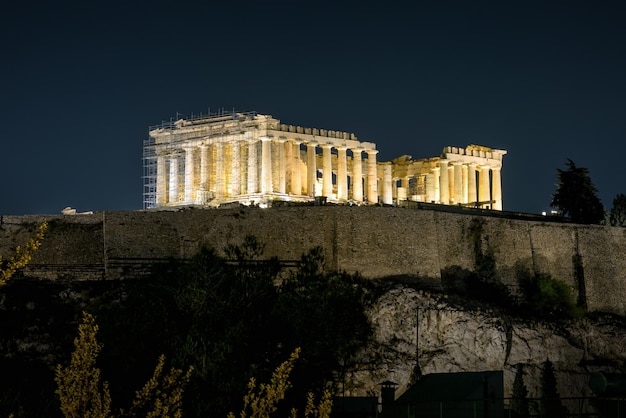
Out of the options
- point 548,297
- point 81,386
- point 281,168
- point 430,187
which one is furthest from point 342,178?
point 81,386

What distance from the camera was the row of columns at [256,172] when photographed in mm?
58250

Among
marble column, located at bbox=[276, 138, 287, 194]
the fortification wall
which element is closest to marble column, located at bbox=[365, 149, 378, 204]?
marble column, located at bbox=[276, 138, 287, 194]

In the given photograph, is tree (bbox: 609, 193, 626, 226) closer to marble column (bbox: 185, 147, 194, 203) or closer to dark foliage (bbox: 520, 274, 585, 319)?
dark foliage (bbox: 520, 274, 585, 319)

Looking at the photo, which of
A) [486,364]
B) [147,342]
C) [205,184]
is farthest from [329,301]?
[205,184]

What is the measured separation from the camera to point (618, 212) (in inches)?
2630

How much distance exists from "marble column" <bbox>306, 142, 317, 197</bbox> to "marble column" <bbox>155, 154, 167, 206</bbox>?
833 cm

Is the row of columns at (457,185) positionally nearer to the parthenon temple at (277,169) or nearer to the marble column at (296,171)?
the parthenon temple at (277,169)

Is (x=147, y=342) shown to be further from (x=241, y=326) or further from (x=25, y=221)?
(x=25, y=221)

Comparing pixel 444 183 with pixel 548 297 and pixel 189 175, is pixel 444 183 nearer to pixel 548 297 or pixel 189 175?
pixel 189 175

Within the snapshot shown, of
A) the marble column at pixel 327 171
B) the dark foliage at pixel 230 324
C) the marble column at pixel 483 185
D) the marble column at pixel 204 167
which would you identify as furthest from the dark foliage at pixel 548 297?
the marble column at pixel 204 167

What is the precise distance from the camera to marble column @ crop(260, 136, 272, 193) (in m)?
57.4

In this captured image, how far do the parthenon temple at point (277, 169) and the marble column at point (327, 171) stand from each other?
0.18ft

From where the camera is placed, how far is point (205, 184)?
59812 mm

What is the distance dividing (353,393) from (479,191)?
31087mm
